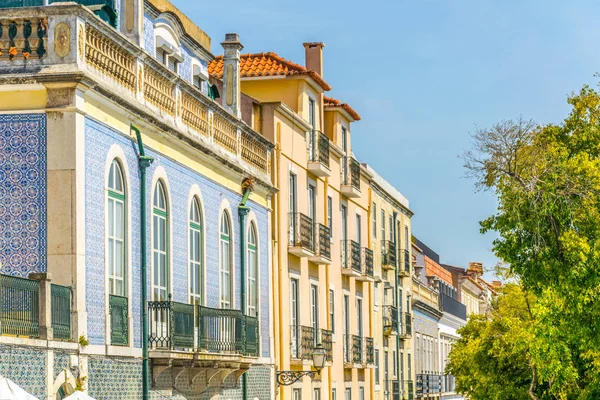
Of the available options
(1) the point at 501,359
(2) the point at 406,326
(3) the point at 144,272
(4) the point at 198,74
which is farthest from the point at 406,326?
(3) the point at 144,272

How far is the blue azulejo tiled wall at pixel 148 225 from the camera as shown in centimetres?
1867

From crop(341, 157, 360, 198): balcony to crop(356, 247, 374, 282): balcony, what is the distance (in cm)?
225

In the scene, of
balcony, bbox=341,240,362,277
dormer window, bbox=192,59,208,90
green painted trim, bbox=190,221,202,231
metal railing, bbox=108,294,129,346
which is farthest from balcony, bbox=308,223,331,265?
metal railing, bbox=108,294,129,346

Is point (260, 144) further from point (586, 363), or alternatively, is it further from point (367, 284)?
point (367, 284)

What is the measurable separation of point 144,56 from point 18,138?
11.2ft

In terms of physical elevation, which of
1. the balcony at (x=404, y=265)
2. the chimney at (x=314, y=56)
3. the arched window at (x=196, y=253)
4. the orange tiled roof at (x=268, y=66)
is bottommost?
the arched window at (x=196, y=253)

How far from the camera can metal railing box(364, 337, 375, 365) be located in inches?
1606

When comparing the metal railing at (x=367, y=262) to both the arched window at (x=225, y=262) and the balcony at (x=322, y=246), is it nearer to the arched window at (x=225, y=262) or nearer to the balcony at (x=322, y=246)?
the balcony at (x=322, y=246)

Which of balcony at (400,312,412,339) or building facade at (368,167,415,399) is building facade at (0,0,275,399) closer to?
building facade at (368,167,415,399)

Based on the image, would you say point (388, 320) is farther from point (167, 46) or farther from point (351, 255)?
point (167, 46)

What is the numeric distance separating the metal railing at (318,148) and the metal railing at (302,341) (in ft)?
14.4

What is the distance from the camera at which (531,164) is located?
28.6 m

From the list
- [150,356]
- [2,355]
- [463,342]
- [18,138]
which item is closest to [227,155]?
[150,356]

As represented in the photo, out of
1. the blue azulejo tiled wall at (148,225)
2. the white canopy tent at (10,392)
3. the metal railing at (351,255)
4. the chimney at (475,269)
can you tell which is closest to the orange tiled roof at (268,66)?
the metal railing at (351,255)
